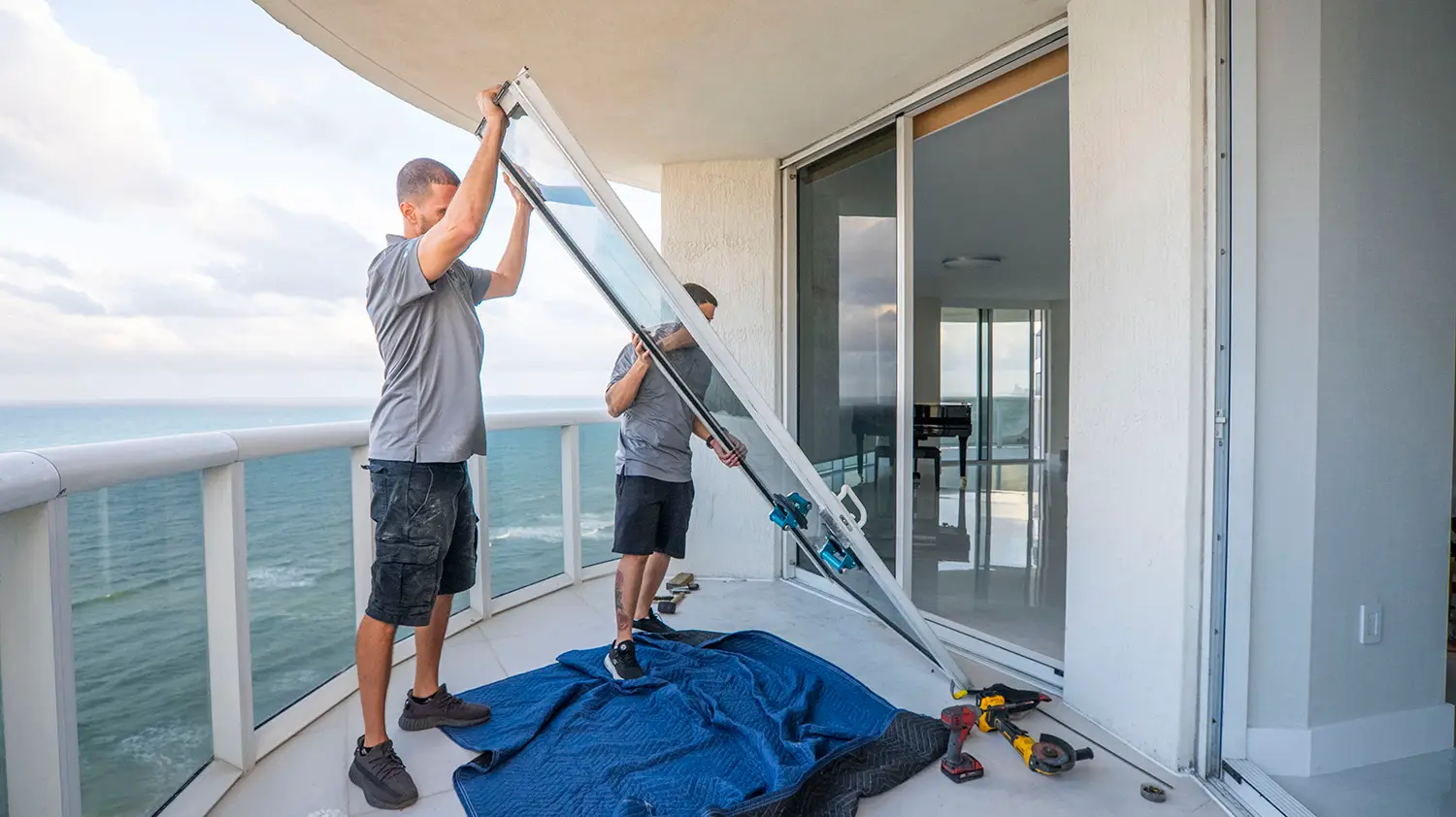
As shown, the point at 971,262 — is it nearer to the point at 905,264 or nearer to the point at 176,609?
the point at 905,264

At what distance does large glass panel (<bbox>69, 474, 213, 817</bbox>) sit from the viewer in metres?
1.36

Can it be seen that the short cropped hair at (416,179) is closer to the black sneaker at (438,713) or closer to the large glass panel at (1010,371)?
the black sneaker at (438,713)

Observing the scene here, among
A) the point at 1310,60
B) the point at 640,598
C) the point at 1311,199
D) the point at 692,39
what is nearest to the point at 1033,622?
the point at 640,598

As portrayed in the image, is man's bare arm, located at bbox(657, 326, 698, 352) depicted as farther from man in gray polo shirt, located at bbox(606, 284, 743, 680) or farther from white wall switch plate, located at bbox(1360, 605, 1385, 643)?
white wall switch plate, located at bbox(1360, 605, 1385, 643)

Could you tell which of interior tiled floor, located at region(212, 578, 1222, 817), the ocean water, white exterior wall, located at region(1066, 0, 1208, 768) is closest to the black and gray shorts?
interior tiled floor, located at region(212, 578, 1222, 817)

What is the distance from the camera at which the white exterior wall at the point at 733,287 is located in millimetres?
3969

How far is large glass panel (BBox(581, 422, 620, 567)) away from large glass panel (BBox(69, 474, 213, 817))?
7.42 ft

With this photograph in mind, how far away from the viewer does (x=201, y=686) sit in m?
1.75

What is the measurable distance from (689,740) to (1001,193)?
14.5 ft

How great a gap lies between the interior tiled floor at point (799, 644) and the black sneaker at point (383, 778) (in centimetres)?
3

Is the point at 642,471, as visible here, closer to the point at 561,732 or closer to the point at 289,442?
the point at 561,732

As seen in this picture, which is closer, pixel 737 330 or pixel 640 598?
pixel 640 598

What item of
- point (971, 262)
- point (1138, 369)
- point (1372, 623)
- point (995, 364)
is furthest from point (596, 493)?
point (995, 364)

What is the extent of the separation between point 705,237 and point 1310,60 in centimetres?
283
